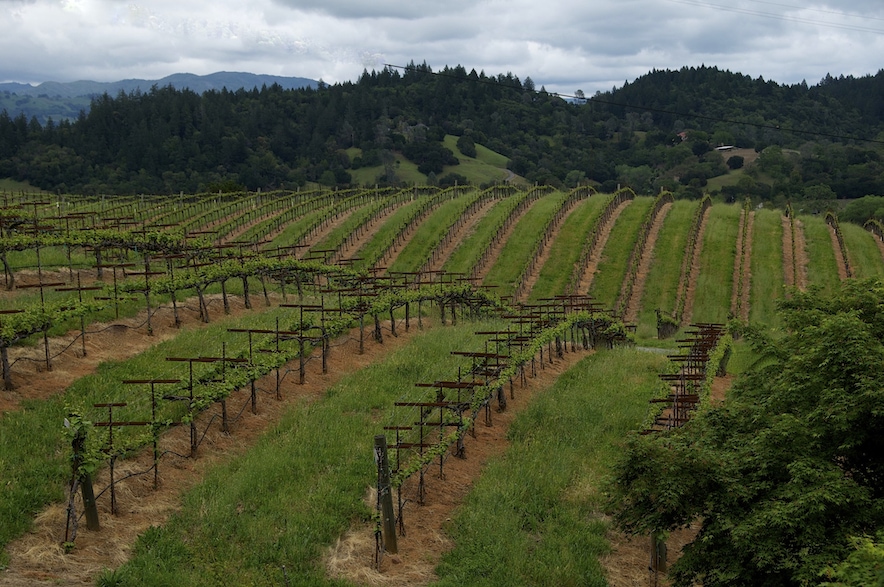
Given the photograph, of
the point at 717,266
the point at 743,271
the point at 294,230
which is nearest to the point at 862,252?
the point at 743,271

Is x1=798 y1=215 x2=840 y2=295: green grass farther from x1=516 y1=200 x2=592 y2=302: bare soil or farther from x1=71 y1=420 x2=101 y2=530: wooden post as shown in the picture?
x1=71 y1=420 x2=101 y2=530: wooden post

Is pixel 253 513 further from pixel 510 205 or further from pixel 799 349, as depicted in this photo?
pixel 510 205

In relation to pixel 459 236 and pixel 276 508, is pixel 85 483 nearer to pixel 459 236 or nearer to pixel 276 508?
pixel 276 508

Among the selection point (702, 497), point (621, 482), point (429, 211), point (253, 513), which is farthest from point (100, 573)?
point (429, 211)

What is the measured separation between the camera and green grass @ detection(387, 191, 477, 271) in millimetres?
61781

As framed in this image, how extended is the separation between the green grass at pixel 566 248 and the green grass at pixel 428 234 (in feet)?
31.5

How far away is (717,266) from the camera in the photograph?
60.2 metres

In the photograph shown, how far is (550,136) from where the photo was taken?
188m

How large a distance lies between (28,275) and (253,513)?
22.1 metres

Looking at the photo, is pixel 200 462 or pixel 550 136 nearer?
pixel 200 462

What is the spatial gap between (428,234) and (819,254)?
3225cm

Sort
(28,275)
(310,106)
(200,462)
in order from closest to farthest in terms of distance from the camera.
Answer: (200,462) < (28,275) < (310,106)

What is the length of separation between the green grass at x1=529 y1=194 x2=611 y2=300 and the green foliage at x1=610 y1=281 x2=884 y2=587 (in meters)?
38.7

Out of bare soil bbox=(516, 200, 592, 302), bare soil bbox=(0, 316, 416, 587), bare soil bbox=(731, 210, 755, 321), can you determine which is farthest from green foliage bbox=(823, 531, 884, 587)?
bare soil bbox=(516, 200, 592, 302)
